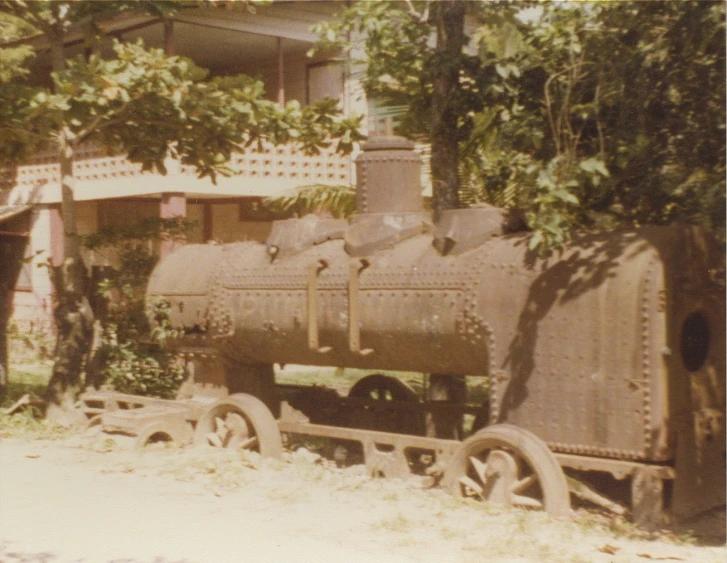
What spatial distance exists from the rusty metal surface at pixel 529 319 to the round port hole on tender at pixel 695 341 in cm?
1

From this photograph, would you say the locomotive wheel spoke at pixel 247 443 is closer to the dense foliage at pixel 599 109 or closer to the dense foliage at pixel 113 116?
the dense foliage at pixel 113 116

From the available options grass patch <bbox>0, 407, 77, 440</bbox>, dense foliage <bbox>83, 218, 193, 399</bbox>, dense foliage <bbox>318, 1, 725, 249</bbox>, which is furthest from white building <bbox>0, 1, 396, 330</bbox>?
dense foliage <bbox>318, 1, 725, 249</bbox>

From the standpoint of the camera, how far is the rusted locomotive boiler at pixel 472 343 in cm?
658

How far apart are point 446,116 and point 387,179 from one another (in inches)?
70.5

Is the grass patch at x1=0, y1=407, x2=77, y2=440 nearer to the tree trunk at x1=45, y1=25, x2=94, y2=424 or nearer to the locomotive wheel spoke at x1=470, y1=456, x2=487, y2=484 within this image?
the tree trunk at x1=45, y1=25, x2=94, y2=424

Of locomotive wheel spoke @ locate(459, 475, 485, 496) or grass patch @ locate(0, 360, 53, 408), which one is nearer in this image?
locomotive wheel spoke @ locate(459, 475, 485, 496)

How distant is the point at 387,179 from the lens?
859 centimetres

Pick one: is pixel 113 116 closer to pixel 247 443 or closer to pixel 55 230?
pixel 247 443

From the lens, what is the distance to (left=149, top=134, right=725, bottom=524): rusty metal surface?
21.5 feet

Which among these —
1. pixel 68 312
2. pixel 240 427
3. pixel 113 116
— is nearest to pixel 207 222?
pixel 68 312

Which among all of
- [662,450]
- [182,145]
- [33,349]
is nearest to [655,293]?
[662,450]

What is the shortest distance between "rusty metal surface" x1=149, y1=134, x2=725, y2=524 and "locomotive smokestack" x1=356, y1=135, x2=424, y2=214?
1cm

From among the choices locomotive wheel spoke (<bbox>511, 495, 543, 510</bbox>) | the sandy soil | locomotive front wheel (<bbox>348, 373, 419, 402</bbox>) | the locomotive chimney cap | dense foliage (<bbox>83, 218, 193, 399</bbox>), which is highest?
the locomotive chimney cap

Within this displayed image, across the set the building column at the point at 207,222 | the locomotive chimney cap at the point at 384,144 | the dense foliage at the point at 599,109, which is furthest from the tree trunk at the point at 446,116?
the building column at the point at 207,222
